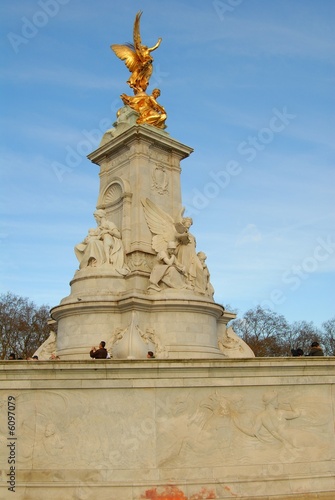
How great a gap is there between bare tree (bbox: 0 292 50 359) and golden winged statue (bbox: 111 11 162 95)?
29202 mm

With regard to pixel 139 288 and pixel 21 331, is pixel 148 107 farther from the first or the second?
pixel 21 331

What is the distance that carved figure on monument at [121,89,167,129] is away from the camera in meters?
21.8

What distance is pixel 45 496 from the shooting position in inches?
367

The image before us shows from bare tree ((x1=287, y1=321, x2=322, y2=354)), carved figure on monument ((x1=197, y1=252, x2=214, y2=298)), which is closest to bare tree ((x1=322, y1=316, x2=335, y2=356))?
bare tree ((x1=287, y1=321, x2=322, y2=354))

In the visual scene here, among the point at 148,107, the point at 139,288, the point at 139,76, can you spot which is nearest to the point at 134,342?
the point at 139,288

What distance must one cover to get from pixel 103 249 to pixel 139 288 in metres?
2.09

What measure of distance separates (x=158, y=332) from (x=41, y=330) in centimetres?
3187

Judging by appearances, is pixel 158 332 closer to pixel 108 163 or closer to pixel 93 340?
Answer: pixel 93 340

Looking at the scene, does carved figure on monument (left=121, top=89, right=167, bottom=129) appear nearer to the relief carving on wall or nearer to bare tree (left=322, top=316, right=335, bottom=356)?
the relief carving on wall

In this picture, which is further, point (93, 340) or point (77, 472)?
point (93, 340)

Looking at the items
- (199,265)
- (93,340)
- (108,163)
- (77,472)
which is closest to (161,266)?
(199,265)

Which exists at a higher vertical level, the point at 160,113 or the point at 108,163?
the point at 160,113

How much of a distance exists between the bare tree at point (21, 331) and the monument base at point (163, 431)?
120 feet

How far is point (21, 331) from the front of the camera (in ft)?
152
